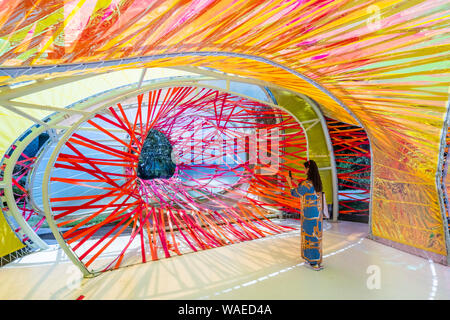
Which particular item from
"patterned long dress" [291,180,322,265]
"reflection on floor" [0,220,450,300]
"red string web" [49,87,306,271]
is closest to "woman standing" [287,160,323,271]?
"patterned long dress" [291,180,322,265]

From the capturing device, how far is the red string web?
439cm

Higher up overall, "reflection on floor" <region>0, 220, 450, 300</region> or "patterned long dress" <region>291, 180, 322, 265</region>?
"patterned long dress" <region>291, 180, 322, 265</region>

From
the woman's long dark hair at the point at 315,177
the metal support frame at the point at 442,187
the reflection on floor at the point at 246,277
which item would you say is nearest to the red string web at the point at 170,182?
the reflection on floor at the point at 246,277

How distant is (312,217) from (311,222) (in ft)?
0.25

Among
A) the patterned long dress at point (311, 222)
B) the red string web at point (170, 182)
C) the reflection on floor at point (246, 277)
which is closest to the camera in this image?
the reflection on floor at point (246, 277)

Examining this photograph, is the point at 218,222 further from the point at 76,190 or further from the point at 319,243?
the point at 76,190

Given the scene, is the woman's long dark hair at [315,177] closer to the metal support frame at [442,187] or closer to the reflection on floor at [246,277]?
the reflection on floor at [246,277]

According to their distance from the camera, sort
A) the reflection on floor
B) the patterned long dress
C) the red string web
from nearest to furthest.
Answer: the reflection on floor → the patterned long dress → the red string web

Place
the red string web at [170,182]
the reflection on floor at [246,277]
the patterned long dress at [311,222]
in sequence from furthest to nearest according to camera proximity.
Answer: the red string web at [170,182]
the patterned long dress at [311,222]
the reflection on floor at [246,277]

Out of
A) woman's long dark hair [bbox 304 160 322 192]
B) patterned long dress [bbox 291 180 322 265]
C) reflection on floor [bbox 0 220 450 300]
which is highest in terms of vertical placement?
woman's long dark hair [bbox 304 160 322 192]

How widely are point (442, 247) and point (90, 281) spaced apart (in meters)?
5.25

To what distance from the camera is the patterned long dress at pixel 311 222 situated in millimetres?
3312

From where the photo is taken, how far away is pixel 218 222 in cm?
675

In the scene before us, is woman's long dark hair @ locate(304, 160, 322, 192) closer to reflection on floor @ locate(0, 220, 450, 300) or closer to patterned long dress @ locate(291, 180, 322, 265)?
patterned long dress @ locate(291, 180, 322, 265)
